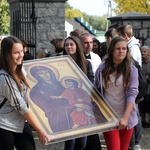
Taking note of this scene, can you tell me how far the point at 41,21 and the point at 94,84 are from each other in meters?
5.32

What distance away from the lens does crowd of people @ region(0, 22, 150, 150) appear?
376 centimetres

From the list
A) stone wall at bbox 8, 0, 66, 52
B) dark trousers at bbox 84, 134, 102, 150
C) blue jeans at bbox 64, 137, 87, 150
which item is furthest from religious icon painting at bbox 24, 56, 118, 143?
stone wall at bbox 8, 0, 66, 52

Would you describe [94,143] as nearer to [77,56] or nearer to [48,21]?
[77,56]

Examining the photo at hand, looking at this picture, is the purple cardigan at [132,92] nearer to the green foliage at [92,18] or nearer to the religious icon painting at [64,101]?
the religious icon painting at [64,101]

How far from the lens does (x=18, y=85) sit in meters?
3.77

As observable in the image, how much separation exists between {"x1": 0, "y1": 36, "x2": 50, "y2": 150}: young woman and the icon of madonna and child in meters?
0.24

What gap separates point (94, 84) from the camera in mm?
4738

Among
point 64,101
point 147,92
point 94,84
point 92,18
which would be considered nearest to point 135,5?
point 147,92

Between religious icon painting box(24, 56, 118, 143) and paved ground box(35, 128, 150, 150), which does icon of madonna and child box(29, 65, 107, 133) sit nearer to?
religious icon painting box(24, 56, 118, 143)

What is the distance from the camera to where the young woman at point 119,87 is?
4.43m

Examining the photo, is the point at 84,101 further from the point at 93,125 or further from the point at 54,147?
the point at 54,147

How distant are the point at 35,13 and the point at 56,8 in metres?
0.52

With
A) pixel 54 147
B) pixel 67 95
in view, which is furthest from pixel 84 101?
pixel 54 147

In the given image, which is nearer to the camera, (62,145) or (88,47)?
(88,47)
